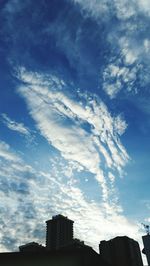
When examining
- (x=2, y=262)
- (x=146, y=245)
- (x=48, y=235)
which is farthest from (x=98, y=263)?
(x=48, y=235)

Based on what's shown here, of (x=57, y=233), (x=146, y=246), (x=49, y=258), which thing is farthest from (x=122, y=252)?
(x=57, y=233)

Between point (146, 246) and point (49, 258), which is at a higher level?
point (146, 246)

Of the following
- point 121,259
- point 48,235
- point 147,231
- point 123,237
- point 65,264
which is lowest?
point 65,264

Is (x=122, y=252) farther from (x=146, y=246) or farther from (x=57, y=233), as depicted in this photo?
(x=57, y=233)

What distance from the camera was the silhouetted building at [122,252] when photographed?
39.5 m

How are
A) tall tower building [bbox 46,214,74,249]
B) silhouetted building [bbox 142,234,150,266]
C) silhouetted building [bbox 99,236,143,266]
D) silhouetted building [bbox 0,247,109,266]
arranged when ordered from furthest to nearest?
tall tower building [bbox 46,214,74,249] < silhouetted building [bbox 142,234,150,266] < silhouetted building [bbox 99,236,143,266] < silhouetted building [bbox 0,247,109,266]

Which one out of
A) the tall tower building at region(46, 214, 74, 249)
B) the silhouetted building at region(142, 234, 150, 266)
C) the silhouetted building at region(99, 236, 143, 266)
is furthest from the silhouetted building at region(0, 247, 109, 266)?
the tall tower building at region(46, 214, 74, 249)

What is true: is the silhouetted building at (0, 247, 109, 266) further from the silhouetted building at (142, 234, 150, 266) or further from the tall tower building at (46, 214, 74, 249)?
the tall tower building at (46, 214, 74, 249)

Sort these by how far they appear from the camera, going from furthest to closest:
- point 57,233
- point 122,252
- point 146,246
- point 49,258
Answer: point 57,233, point 146,246, point 122,252, point 49,258

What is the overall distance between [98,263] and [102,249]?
33.2 meters

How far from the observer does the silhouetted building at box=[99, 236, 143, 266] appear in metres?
39.5

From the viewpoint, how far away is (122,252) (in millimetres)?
41188

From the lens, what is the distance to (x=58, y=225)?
184500 mm

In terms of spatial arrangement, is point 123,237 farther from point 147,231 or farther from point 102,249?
point 147,231
